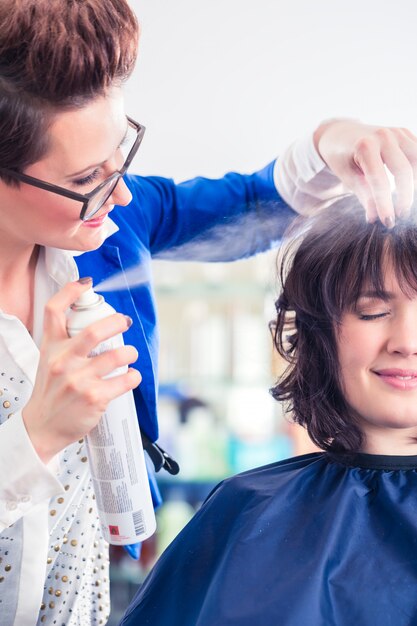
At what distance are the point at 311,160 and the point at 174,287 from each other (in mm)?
370

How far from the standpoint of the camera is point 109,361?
3.00 ft

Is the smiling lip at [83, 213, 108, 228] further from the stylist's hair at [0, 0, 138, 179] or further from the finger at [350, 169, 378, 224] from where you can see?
the finger at [350, 169, 378, 224]

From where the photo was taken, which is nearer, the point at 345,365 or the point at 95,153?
the point at 95,153

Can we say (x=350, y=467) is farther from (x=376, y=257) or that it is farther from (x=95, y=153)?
(x=95, y=153)

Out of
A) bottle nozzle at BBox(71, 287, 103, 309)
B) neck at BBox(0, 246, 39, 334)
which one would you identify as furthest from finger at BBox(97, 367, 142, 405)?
neck at BBox(0, 246, 39, 334)

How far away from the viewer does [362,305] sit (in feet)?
3.88

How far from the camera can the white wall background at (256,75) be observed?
118 centimetres

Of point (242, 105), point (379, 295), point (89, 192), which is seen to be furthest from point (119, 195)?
point (379, 295)

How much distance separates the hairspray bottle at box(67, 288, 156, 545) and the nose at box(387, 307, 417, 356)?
1.32 ft

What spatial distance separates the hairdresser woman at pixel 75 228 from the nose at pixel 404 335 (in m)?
0.15

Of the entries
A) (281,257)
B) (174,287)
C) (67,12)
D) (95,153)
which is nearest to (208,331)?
(174,287)

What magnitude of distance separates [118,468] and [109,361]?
0.18m

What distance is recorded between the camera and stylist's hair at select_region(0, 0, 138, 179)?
3.13 ft

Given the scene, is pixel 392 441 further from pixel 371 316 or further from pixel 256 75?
pixel 256 75
